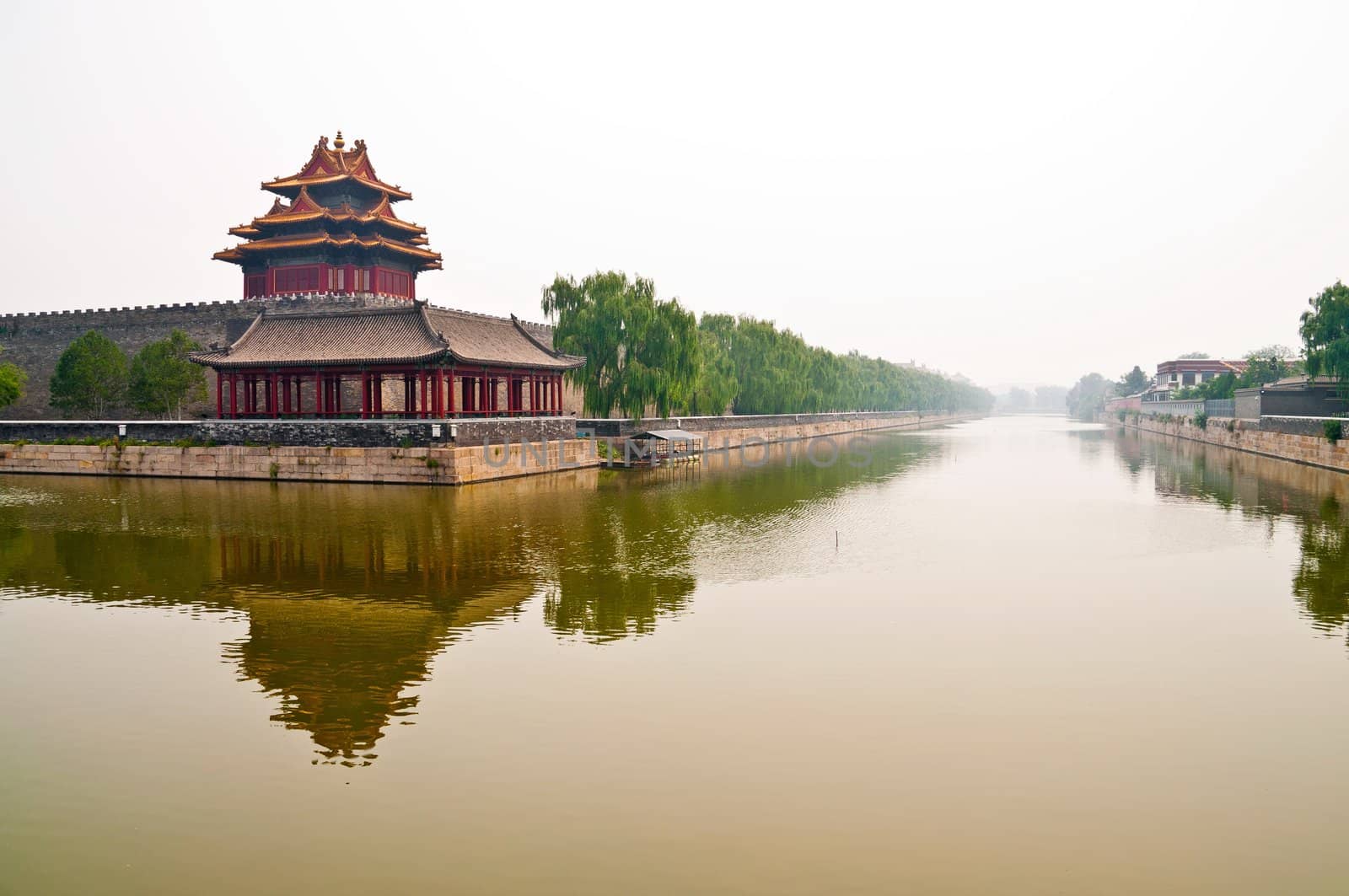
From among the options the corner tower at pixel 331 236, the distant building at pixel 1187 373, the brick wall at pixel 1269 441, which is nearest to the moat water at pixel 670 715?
the brick wall at pixel 1269 441

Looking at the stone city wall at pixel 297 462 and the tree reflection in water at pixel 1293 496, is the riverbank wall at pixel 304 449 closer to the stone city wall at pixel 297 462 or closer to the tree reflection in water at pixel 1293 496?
the stone city wall at pixel 297 462

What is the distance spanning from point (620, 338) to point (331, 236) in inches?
715

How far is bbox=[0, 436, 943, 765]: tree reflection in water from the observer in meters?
10.2

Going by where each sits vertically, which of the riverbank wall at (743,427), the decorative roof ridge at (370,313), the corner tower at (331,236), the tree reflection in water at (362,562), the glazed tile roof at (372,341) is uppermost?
the corner tower at (331,236)

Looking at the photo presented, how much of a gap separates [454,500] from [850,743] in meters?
19.7

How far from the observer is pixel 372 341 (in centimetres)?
3412

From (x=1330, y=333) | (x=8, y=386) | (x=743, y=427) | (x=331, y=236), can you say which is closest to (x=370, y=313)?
(x=331, y=236)

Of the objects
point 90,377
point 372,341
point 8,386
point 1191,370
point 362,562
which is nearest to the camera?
point 362,562

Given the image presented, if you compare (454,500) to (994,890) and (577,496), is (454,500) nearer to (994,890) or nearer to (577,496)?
(577,496)

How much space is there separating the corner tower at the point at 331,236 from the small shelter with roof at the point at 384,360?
40.4 feet

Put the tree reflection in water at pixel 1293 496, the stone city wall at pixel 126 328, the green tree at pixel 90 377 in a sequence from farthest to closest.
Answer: the stone city wall at pixel 126 328 → the green tree at pixel 90 377 → the tree reflection in water at pixel 1293 496

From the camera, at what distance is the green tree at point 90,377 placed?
4197 cm

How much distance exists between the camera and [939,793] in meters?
7.00

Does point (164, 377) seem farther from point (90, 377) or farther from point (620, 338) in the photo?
point (620, 338)
